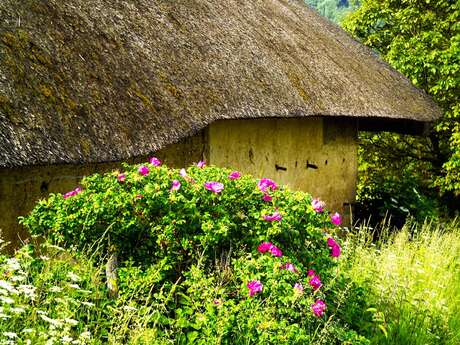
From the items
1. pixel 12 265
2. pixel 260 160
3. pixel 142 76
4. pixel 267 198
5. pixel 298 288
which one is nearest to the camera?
pixel 12 265

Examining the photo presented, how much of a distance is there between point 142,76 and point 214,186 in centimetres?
177

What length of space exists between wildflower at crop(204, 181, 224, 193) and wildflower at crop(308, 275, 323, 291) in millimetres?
666

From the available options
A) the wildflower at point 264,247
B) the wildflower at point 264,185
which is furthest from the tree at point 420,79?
the wildflower at point 264,247

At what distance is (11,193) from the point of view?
399 cm

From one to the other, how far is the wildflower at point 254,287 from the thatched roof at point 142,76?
1416 mm

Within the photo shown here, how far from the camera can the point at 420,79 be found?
11.0m

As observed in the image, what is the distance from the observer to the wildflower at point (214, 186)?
3268mm

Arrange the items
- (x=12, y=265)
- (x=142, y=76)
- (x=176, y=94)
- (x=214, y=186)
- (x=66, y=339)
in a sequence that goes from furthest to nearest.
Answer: (x=176, y=94) → (x=142, y=76) → (x=214, y=186) → (x=12, y=265) → (x=66, y=339)

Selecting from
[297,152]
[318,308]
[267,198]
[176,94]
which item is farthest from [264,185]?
[297,152]

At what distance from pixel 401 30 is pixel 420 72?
1158 millimetres

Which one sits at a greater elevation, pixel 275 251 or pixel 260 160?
pixel 260 160

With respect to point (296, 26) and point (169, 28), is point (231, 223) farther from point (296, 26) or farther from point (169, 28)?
point (296, 26)

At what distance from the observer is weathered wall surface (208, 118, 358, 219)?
6.37 meters

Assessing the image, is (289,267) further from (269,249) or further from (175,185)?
(175,185)
